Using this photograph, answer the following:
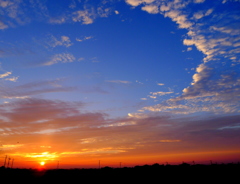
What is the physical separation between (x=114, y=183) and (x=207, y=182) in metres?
18.5

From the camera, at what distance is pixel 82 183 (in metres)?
42.4

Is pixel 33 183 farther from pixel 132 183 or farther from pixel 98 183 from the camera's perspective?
pixel 132 183

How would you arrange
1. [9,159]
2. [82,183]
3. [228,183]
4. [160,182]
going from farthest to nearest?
1. [9,159]
2. [82,183]
3. [160,182]
4. [228,183]

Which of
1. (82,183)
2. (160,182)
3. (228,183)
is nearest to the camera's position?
(228,183)

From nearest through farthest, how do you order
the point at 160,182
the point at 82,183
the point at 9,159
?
the point at 160,182 → the point at 82,183 → the point at 9,159

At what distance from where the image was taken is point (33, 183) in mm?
43656

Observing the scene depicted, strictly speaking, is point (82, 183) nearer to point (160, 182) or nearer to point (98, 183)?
point (98, 183)

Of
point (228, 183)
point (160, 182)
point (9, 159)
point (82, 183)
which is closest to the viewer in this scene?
point (228, 183)

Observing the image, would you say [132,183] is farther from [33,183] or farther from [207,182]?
[33,183]

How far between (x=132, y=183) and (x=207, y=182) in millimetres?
14676

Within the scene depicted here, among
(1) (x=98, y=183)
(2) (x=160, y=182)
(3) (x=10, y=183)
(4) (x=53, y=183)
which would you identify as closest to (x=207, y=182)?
(2) (x=160, y=182)

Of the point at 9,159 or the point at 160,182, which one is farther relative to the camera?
the point at 9,159

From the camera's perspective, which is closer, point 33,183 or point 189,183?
point 189,183

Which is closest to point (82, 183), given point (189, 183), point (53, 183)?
point (53, 183)
